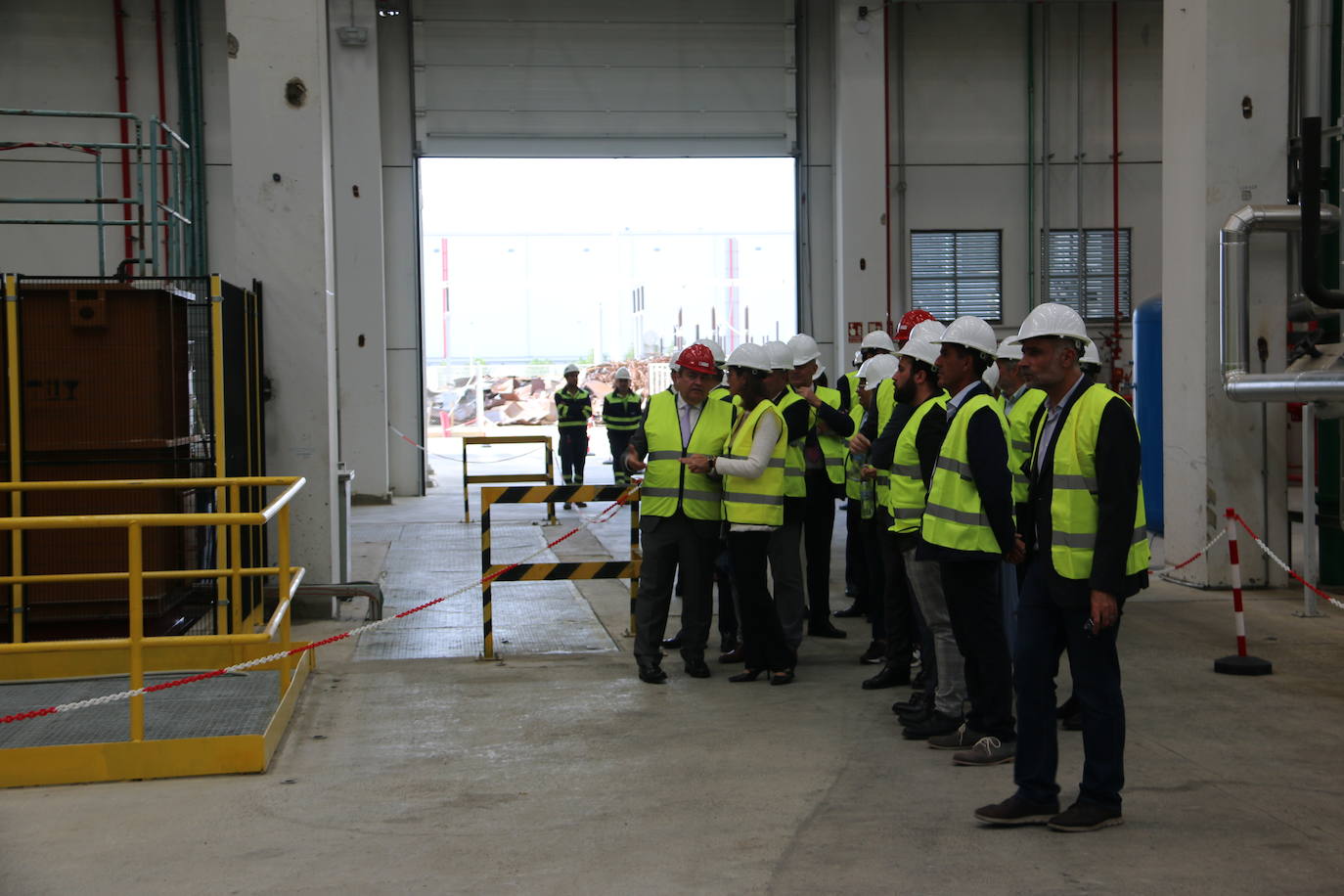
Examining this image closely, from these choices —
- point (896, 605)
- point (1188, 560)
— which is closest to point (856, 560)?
point (1188, 560)

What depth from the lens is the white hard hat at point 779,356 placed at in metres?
7.19

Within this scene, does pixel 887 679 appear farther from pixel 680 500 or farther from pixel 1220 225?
pixel 1220 225

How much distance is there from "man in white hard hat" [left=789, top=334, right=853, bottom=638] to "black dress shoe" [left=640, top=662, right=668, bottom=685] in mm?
1489

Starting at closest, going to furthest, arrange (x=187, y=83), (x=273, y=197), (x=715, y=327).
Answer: (x=273, y=197), (x=187, y=83), (x=715, y=327)

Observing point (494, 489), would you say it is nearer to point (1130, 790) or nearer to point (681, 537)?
point (681, 537)

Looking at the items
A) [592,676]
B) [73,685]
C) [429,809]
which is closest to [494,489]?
[592,676]

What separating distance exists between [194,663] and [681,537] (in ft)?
9.24

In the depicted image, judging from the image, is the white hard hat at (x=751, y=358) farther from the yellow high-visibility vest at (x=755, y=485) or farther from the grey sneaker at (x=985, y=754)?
the grey sneaker at (x=985, y=754)

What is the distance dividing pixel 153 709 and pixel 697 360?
3.29 meters

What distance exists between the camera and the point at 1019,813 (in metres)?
4.73

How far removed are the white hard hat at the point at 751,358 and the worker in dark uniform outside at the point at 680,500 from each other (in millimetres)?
180

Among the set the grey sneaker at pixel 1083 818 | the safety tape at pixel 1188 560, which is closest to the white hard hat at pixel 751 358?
the grey sneaker at pixel 1083 818

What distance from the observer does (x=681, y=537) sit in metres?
7.25

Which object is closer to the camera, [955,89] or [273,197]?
[273,197]
